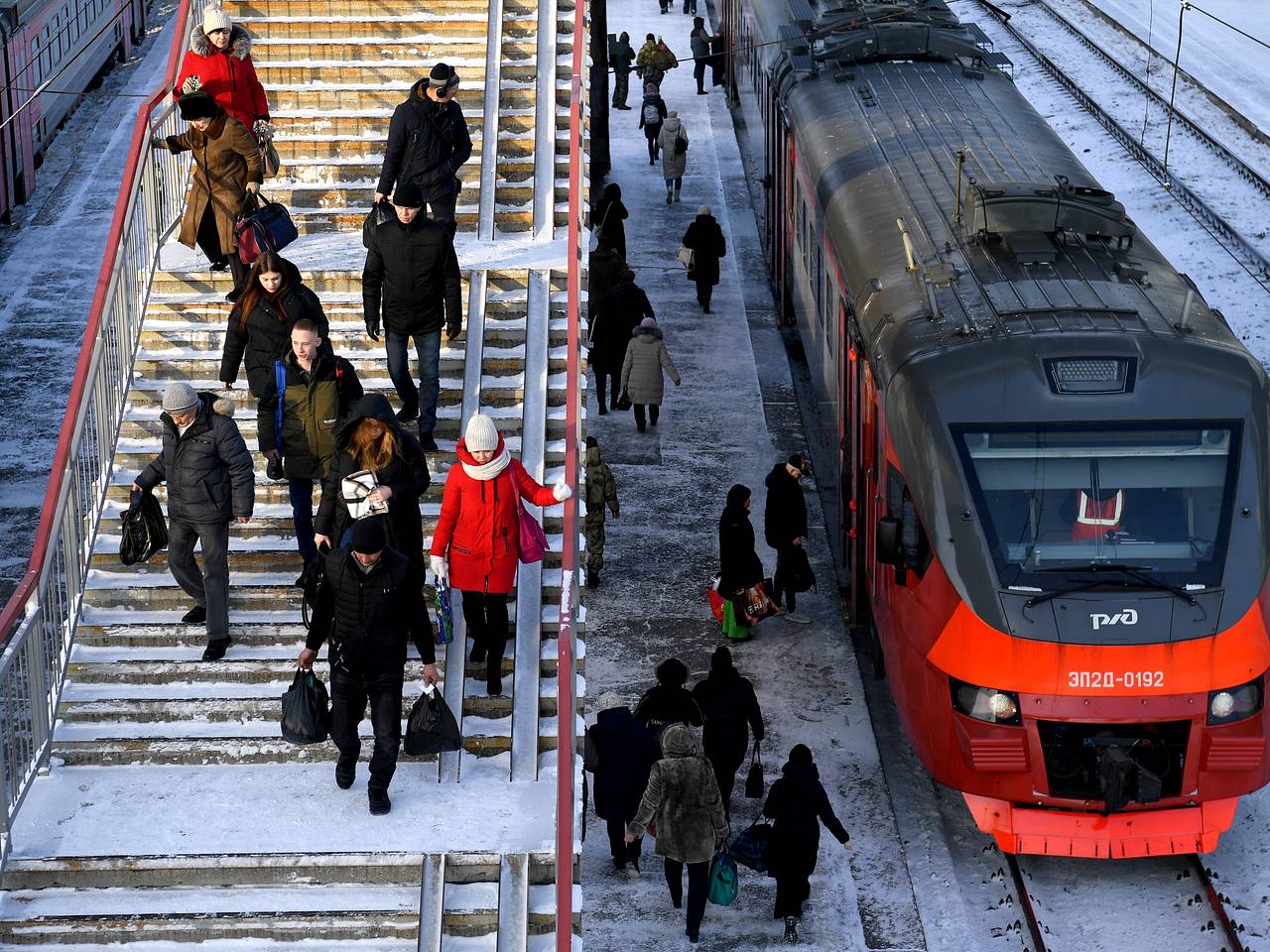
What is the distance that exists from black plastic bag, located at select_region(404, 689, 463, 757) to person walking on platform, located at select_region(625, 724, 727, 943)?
4.02 feet

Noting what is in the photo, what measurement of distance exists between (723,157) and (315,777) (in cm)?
2137

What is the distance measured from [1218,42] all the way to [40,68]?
69.0 ft

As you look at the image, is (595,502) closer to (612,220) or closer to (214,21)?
(214,21)

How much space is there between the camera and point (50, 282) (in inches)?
953

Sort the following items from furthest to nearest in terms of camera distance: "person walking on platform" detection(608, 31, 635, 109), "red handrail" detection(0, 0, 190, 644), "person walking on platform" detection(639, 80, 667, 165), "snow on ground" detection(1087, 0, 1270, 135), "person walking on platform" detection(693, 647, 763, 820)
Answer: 1. "person walking on platform" detection(608, 31, 635, 109)
2. "snow on ground" detection(1087, 0, 1270, 135)
3. "person walking on platform" detection(639, 80, 667, 165)
4. "person walking on platform" detection(693, 647, 763, 820)
5. "red handrail" detection(0, 0, 190, 644)

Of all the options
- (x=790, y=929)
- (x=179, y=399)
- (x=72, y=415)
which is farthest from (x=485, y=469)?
(x=790, y=929)

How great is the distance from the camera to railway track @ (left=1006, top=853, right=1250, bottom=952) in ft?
36.1

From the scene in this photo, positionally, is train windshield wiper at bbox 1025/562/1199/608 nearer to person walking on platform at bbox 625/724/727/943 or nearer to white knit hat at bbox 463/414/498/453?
person walking on platform at bbox 625/724/727/943

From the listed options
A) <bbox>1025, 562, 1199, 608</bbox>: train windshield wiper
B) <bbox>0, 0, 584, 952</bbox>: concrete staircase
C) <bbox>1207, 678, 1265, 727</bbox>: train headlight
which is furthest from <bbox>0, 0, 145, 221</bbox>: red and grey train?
<bbox>1207, 678, 1265, 727</bbox>: train headlight

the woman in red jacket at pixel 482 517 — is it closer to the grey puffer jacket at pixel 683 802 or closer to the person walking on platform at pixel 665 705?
the grey puffer jacket at pixel 683 802

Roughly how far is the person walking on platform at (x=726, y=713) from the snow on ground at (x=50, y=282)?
6.76 meters

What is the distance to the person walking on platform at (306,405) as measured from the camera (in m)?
10.9

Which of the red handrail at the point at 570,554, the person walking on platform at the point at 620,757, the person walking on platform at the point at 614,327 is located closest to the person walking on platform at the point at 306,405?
the red handrail at the point at 570,554

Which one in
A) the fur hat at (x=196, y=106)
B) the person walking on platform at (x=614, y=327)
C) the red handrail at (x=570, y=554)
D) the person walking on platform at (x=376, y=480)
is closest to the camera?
the red handrail at (x=570, y=554)
